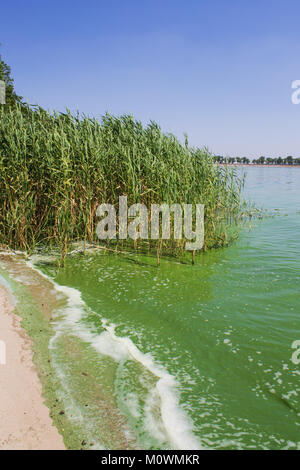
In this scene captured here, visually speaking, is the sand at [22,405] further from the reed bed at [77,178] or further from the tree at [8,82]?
the tree at [8,82]

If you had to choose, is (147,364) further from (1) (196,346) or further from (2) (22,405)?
(2) (22,405)

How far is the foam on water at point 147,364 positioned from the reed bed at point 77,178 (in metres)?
2.70

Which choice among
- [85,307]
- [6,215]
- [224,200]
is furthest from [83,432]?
[224,200]

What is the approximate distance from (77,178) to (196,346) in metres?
5.84

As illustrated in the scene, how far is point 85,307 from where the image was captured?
20.9 feet

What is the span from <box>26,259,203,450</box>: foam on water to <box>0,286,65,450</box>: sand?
0.38 metres

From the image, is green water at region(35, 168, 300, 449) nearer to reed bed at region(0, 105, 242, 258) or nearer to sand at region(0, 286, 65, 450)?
sand at region(0, 286, 65, 450)

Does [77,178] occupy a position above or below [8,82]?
below

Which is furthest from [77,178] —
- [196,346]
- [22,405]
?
[22,405]

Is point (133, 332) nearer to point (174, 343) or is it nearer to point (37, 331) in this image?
point (174, 343)

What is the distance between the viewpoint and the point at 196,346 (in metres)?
5.03

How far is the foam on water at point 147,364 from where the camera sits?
3.34 meters

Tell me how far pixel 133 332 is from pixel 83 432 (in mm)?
2270

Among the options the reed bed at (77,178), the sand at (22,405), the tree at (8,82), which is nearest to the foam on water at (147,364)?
the sand at (22,405)
